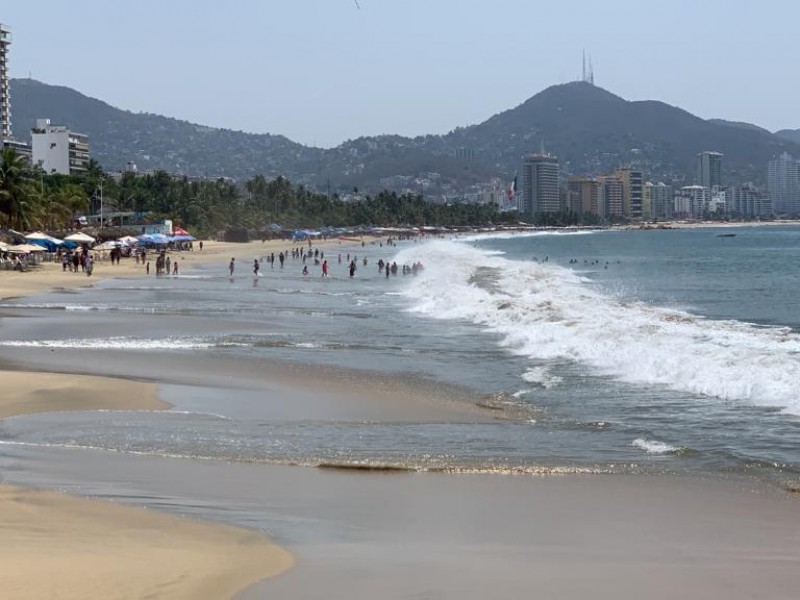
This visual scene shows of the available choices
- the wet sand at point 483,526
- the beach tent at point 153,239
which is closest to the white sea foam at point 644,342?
the wet sand at point 483,526

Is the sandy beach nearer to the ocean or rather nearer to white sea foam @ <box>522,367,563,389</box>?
the ocean

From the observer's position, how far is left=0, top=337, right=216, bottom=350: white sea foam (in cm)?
2075

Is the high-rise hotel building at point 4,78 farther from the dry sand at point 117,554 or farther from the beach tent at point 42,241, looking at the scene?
the dry sand at point 117,554

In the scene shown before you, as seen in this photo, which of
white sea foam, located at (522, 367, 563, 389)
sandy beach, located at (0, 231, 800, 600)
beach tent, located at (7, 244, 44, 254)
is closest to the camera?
sandy beach, located at (0, 231, 800, 600)

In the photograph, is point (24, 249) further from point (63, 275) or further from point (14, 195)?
point (14, 195)

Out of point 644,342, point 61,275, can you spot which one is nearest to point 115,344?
point 644,342

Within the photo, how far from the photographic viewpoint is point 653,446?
10984mm

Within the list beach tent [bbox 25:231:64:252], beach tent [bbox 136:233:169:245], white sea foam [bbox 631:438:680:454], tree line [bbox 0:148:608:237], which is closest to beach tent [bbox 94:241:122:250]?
beach tent [bbox 136:233:169:245]

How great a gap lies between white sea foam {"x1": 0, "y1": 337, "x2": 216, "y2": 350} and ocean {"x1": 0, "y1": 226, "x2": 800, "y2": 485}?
0.04 m

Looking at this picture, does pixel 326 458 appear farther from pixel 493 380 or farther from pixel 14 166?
pixel 14 166

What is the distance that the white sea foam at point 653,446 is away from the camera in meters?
10.8

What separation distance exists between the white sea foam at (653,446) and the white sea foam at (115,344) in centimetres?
1172

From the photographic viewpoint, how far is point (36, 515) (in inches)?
302

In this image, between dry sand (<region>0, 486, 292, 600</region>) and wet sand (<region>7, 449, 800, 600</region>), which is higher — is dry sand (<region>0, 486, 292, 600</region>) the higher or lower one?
the higher one
